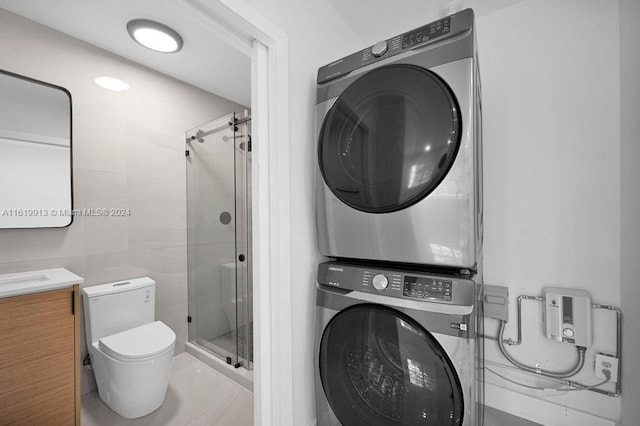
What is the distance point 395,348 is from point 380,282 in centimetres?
24

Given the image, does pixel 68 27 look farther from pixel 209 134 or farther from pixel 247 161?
pixel 247 161

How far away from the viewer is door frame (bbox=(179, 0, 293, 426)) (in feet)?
3.71

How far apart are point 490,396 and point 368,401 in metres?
0.89

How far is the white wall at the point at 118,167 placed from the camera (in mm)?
1694

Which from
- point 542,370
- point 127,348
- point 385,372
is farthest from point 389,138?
point 127,348

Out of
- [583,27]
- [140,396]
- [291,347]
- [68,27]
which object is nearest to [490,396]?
[291,347]

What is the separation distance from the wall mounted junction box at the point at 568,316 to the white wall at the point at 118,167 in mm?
2593

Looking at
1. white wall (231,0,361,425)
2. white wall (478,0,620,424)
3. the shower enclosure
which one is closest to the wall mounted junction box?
white wall (478,0,620,424)

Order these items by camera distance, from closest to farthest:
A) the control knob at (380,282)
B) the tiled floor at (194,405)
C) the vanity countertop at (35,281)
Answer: the control knob at (380,282) < the vanity countertop at (35,281) < the tiled floor at (194,405)

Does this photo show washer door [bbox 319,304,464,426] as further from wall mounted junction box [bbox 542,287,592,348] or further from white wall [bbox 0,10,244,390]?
white wall [bbox 0,10,244,390]

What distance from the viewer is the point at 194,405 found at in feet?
6.17

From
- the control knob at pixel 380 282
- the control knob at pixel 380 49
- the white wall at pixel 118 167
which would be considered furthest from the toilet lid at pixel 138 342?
the control knob at pixel 380 49

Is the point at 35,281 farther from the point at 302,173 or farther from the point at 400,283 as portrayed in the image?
the point at 400,283

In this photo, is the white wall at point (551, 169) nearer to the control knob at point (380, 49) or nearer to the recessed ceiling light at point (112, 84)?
the control knob at point (380, 49)
